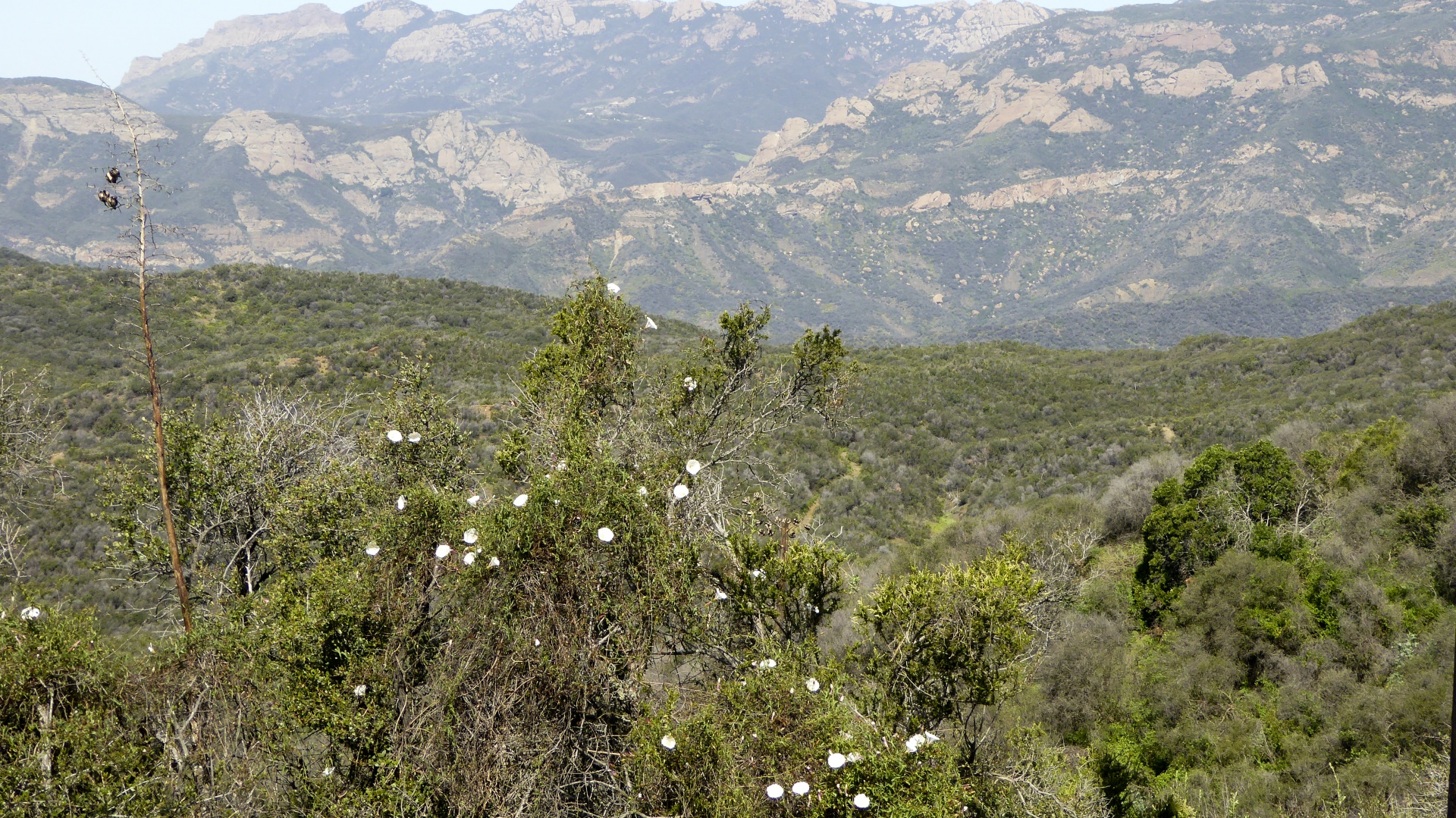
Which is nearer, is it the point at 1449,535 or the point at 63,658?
the point at 63,658

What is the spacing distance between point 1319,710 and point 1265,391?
3978cm

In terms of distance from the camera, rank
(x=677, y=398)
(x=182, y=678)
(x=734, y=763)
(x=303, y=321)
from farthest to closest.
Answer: (x=303, y=321)
(x=677, y=398)
(x=182, y=678)
(x=734, y=763)

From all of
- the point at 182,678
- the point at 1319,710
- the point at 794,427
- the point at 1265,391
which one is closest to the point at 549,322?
the point at 182,678

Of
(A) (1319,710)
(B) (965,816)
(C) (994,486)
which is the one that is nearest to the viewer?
(B) (965,816)

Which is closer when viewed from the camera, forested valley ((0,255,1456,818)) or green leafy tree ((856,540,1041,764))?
forested valley ((0,255,1456,818))

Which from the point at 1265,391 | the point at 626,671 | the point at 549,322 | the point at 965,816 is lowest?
the point at 1265,391

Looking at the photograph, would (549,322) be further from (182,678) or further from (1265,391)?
(1265,391)

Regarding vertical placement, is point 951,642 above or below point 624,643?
below

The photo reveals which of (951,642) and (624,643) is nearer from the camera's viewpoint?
(624,643)

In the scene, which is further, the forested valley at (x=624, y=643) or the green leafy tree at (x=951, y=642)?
the green leafy tree at (x=951, y=642)

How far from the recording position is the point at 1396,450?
2519cm

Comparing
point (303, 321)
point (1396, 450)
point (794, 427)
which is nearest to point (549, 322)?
point (1396, 450)

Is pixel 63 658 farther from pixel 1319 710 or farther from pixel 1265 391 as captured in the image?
pixel 1265 391

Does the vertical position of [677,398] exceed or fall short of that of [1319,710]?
it exceeds it
